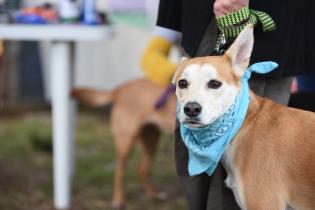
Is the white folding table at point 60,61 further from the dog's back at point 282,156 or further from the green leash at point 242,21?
the dog's back at point 282,156

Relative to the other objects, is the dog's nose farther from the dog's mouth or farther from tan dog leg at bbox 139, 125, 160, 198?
tan dog leg at bbox 139, 125, 160, 198

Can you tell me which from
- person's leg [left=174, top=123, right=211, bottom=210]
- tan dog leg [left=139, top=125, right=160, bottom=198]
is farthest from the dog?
person's leg [left=174, top=123, right=211, bottom=210]

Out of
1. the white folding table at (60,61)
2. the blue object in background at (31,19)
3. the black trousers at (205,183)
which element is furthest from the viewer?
the blue object in background at (31,19)

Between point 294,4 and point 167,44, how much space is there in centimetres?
91

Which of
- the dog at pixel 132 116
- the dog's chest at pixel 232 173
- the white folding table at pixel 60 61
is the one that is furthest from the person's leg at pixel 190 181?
the dog at pixel 132 116

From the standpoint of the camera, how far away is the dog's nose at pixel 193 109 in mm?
2488

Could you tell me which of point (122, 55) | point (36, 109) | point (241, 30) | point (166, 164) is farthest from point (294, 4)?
point (36, 109)

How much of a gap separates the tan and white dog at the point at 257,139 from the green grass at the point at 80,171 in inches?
81.1

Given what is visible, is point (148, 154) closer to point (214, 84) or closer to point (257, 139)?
point (257, 139)

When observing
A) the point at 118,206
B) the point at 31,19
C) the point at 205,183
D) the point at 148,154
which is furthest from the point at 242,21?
the point at 148,154

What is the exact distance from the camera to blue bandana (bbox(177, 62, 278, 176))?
2600 mm

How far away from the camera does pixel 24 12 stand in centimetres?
454

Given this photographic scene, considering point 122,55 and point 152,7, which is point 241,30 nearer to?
point 152,7

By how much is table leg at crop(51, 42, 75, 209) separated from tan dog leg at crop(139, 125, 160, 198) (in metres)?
0.70
